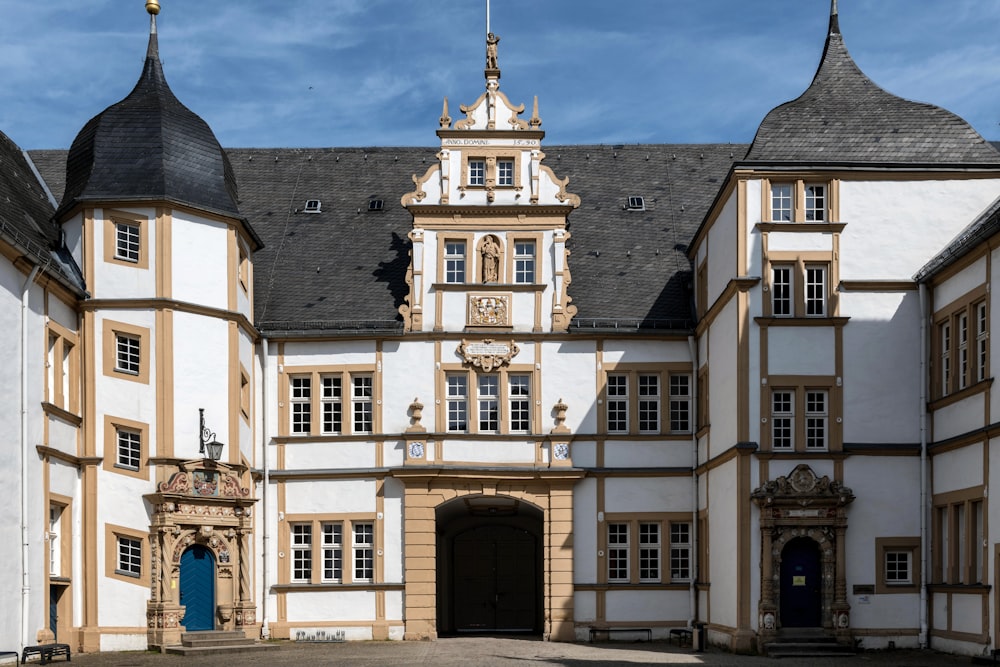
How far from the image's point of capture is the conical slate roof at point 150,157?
3331 centimetres

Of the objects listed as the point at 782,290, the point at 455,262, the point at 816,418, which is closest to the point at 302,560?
the point at 455,262

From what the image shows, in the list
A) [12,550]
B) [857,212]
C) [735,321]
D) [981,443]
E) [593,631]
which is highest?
[857,212]

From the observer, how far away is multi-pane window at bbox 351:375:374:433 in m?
37.0

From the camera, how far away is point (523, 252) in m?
37.2

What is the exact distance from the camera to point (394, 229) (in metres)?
40.0

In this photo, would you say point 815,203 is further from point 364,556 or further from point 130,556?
point 130,556

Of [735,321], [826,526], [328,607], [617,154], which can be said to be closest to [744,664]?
[826,526]

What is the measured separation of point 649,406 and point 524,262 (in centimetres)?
447

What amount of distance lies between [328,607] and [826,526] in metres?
11.9

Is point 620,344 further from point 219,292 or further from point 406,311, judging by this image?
point 219,292

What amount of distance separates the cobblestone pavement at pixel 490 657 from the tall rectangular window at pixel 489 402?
523 cm

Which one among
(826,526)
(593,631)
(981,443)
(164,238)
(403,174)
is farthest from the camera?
(403,174)

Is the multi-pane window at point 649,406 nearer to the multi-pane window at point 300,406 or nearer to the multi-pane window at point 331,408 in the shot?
the multi-pane window at point 331,408

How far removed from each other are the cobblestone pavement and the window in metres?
5.20
